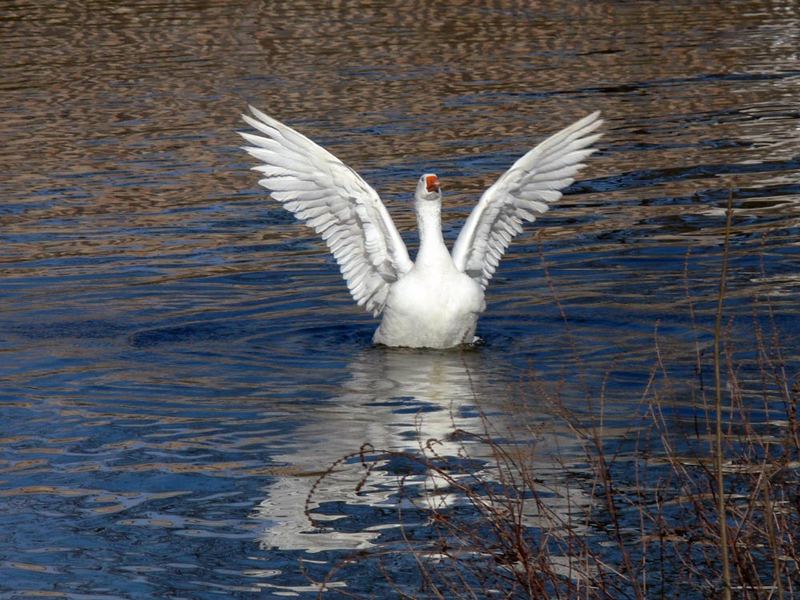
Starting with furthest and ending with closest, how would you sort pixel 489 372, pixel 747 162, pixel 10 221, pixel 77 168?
pixel 77 168 < pixel 747 162 < pixel 10 221 < pixel 489 372

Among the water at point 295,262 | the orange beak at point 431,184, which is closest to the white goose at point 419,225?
the orange beak at point 431,184

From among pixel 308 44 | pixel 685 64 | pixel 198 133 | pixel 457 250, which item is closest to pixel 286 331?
pixel 457 250

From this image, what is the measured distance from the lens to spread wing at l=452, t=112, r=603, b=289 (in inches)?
414

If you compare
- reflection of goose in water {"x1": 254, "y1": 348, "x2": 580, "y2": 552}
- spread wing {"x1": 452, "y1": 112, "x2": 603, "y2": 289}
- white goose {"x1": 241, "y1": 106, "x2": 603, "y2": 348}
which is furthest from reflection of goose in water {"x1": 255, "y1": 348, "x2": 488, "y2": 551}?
spread wing {"x1": 452, "y1": 112, "x2": 603, "y2": 289}

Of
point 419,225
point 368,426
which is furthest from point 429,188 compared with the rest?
point 368,426

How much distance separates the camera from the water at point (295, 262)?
7.43m

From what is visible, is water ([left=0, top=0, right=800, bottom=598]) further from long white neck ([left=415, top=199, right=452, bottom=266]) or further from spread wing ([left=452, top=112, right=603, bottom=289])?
long white neck ([left=415, top=199, right=452, bottom=266])

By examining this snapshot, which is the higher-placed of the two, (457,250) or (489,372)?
(457,250)

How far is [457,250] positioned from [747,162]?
21.2 ft

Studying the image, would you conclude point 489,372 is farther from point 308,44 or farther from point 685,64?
point 308,44

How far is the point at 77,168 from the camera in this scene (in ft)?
56.4

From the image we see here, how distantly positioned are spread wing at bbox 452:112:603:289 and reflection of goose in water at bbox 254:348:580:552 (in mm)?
795

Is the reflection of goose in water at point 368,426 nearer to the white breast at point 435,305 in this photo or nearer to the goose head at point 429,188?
the white breast at point 435,305

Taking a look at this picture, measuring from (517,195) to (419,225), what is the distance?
81cm
